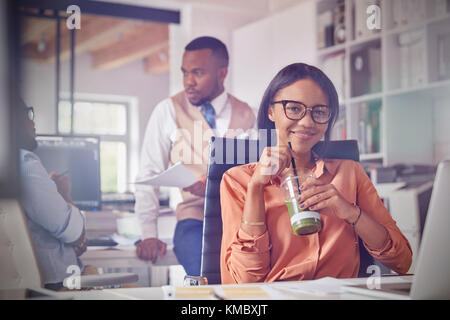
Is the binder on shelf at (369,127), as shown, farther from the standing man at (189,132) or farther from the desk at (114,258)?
the desk at (114,258)

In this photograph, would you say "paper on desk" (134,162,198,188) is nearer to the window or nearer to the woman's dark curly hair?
the window

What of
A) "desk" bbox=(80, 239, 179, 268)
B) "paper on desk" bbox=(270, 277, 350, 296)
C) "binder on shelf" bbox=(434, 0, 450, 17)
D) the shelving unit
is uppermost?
"binder on shelf" bbox=(434, 0, 450, 17)

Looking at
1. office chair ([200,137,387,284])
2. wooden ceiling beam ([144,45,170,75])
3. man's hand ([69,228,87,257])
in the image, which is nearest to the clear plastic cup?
office chair ([200,137,387,284])

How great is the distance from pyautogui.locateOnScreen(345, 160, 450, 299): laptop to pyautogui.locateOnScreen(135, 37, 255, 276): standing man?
141 centimetres

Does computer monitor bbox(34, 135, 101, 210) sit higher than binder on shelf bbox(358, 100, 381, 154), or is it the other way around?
binder on shelf bbox(358, 100, 381, 154)

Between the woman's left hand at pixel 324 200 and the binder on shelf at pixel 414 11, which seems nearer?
the woman's left hand at pixel 324 200

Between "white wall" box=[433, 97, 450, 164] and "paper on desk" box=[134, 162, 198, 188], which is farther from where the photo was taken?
"white wall" box=[433, 97, 450, 164]

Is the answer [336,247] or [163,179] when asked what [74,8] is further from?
[336,247]

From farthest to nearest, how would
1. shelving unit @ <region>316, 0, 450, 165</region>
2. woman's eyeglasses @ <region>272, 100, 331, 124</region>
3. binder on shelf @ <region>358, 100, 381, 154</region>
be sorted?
1. binder on shelf @ <region>358, 100, 381, 154</region>
2. shelving unit @ <region>316, 0, 450, 165</region>
3. woman's eyeglasses @ <region>272, 100, 331, 124</region>

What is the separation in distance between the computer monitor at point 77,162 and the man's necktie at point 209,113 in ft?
2.11

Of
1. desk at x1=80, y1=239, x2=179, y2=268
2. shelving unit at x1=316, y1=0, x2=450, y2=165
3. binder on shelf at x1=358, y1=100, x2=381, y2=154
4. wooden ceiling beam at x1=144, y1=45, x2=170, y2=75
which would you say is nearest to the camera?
desk at x1=80, y1=239, x2=179, y2=268

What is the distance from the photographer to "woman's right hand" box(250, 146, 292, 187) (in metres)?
1.50

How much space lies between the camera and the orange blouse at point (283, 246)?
148cm

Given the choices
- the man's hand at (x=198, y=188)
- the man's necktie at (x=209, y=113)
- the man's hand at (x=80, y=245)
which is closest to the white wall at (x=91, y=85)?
the man's necktie at (x=209, y=113)
